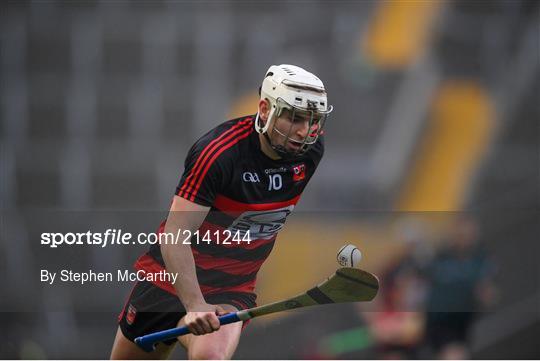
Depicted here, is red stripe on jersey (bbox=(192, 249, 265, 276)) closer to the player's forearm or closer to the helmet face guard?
the player's forearm

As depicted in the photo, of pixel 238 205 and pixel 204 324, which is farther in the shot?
pixel 238 205

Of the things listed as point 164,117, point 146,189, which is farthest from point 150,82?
point 146,189

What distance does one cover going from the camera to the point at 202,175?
3467mm

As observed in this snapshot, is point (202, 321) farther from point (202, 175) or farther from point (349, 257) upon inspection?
point (349, 257)

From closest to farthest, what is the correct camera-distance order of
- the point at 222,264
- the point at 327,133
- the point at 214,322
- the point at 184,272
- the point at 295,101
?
the point at 214,322 < the point at 184,272 < the point at 295,101 < the point at 222,264 < the point at 327,133

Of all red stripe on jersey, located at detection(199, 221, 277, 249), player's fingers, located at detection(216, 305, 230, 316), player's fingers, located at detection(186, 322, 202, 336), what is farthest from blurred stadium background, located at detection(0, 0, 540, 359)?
player's fingers, located at detection(186, 322, 202, 336)

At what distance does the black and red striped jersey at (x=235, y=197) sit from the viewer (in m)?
3.49

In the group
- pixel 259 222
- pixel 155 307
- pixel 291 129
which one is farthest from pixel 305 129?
pixel 155 307

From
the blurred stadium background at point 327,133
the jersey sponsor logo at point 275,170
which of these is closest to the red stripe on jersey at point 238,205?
the jersey sponsor logo at point 275,170

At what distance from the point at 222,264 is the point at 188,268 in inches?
12.8

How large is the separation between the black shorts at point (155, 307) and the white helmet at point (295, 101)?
1.71 ft

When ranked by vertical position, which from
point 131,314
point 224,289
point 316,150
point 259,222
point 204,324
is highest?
point 316,150

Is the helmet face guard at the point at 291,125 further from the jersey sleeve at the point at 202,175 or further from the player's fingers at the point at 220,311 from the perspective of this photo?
the player's fingers at the point at 220,311

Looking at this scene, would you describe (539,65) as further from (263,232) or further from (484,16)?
(263,232)
